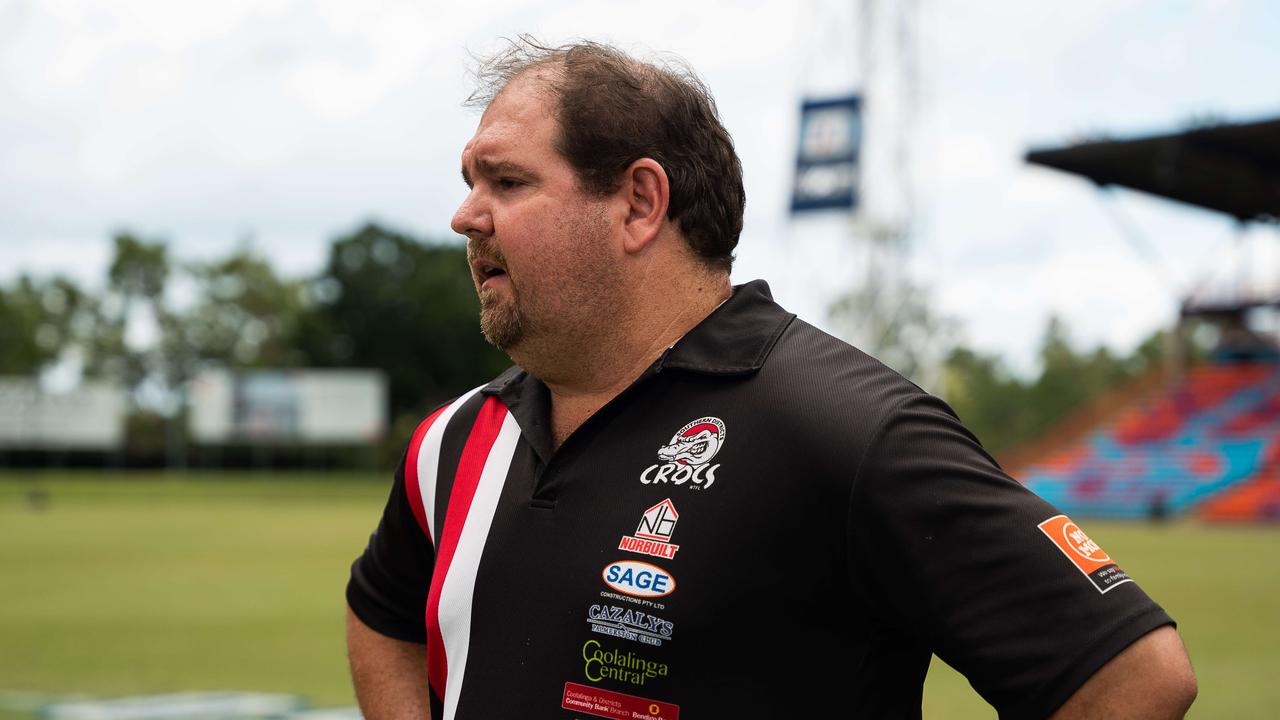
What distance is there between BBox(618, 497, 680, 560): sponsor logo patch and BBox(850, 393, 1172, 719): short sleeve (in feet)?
0.91

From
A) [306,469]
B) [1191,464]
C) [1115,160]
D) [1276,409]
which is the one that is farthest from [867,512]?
[306,469]

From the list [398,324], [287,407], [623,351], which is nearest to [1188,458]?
[623,351]

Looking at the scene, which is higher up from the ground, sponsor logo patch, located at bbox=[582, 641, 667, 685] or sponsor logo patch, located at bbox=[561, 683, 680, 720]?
→ sponsor logo patch, located at bbox=[582, 641, 667, 685]

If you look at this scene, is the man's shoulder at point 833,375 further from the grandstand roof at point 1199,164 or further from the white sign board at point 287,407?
the white sign board at point 287,407

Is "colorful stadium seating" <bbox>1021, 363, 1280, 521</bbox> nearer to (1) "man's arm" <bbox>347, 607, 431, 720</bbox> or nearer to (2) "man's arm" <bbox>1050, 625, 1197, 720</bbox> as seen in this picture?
(1) "man's arm" <bbox>347, 607, 431, 720</bbox>

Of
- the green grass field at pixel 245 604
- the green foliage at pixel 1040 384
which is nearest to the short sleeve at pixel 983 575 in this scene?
the green grass field at pixel 245 604

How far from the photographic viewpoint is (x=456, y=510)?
2.35m

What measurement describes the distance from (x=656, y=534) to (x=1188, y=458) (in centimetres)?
3867

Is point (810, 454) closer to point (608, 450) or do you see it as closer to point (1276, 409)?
point (608, 450)

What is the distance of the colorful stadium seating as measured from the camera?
34.6m

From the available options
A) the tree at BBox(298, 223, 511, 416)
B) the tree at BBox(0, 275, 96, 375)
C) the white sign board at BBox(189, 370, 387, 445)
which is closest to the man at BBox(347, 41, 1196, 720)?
the white sign board at BBox(189, 370, 387, 445)

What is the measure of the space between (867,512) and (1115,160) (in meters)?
33.0

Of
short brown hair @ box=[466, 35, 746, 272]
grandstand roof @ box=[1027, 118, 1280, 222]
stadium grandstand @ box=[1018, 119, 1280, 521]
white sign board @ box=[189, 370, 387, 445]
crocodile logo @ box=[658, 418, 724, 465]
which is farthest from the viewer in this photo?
white sign board @ box=[189, 370, 387, 445]

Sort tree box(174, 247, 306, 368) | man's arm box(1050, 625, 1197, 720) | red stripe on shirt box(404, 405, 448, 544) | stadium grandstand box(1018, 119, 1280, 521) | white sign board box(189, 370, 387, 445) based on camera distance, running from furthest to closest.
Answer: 1. tree box(174, 247, 306, 368)
2. white sign board box(189, 370, 387, 445)
3. stadium grandstand box(1018, 119, 1280, 521)
4. red stripe on shirt box(404, 405, 448, 544)
5. man's arm box(1050, 625, 1197, 720)
